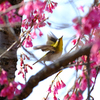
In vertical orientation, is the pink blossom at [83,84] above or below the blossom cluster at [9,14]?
below

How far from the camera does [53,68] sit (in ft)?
6.48

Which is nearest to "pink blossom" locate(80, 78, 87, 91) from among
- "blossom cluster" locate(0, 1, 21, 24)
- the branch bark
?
the branch bark

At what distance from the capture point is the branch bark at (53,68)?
1828 mm

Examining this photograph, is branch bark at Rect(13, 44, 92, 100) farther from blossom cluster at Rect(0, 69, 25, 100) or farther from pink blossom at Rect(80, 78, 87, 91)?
pink blossom at Rect(80, 78, 87, 91)

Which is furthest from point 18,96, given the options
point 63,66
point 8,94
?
point 63,66

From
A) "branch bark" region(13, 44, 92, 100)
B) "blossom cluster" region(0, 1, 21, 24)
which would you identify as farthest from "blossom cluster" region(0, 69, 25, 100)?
"blossom cluster" region(0, 1, 21, 24)

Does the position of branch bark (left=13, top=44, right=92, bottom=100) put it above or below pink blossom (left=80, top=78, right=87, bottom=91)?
above

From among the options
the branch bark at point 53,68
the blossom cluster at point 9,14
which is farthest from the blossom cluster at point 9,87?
the blossom cluster at point 9,14

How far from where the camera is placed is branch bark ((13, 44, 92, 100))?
183 cm

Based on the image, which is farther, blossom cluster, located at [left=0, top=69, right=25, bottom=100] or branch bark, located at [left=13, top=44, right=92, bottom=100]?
blossom cluster, located at [left=0, top=69, right=25, bottom=100]

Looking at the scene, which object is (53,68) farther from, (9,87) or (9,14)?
(9,14)

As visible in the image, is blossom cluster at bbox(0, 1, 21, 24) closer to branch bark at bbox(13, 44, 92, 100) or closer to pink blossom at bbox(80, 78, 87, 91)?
branch bark at bbox(13, 44, 92, 100)

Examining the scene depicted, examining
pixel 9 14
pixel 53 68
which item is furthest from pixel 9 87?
pixel 9 14

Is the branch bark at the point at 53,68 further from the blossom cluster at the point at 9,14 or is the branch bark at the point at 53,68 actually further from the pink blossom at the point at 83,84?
the blossom cluster at the point at 9,14
